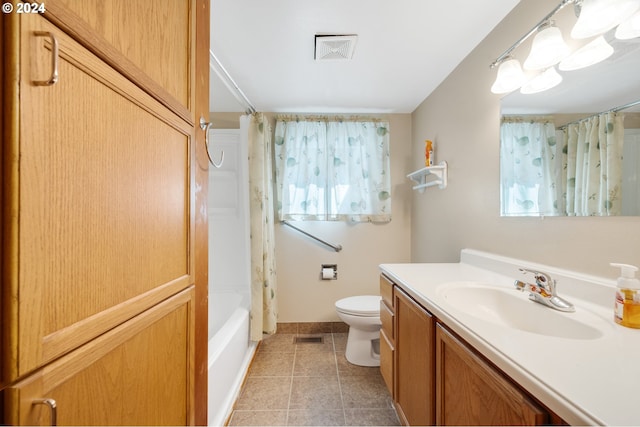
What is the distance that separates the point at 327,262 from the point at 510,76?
1953mm

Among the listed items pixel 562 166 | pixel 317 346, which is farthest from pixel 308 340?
pixel 562 166

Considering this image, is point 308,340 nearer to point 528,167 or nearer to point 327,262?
point 327,262

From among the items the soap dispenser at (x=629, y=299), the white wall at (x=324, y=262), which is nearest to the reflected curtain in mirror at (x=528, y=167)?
the soap dispenser at (x=629, y=299)

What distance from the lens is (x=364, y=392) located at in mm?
1713

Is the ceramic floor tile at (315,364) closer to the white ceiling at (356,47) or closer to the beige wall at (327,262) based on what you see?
the beige wall at (327,262)

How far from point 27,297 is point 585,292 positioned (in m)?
1.50

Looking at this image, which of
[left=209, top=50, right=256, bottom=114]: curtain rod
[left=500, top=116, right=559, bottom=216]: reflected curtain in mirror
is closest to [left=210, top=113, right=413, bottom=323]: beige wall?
[left=209, top=50, right=256, bottom=114]: curtain rod

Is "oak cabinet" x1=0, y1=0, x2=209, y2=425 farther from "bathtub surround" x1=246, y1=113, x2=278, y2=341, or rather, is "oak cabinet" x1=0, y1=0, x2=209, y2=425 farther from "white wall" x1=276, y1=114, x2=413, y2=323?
"white wall" x1=276, y1=114, x2=413, y2=323

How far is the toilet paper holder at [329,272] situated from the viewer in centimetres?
251

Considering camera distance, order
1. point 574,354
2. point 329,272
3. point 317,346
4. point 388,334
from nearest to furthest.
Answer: point 574,354
point 388,334
point 317,346
point 329,272

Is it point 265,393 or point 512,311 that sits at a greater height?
point 512,311

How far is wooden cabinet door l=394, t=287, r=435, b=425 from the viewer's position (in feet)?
3.28

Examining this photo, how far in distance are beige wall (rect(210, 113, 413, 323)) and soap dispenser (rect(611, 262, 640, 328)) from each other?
1839 mm

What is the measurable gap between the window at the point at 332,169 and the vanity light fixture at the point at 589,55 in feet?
5.09
